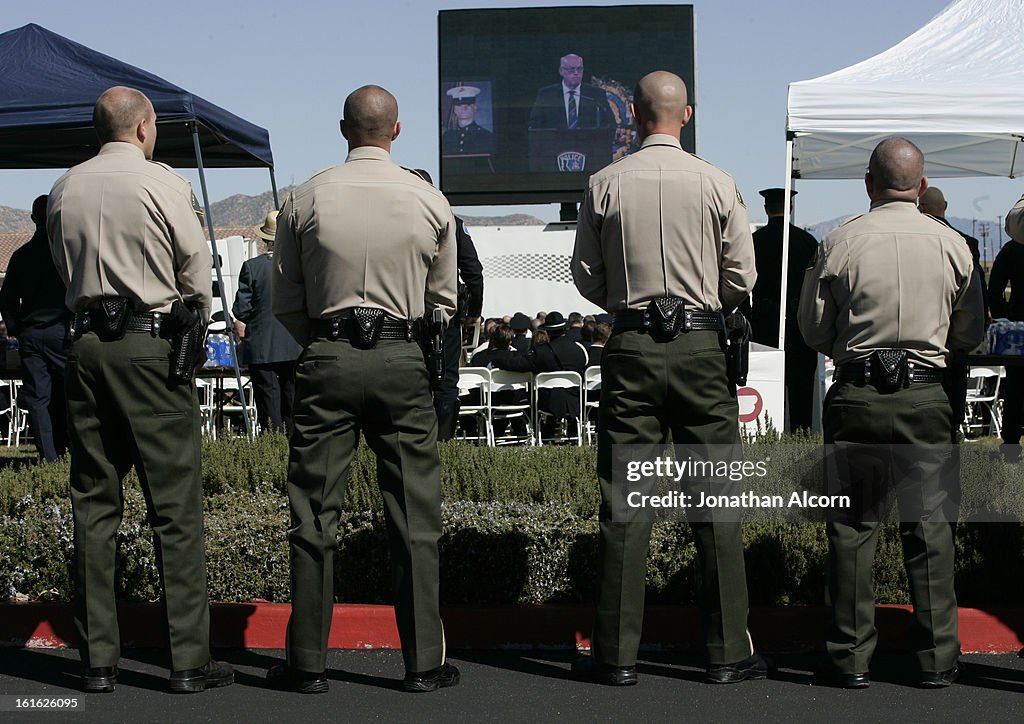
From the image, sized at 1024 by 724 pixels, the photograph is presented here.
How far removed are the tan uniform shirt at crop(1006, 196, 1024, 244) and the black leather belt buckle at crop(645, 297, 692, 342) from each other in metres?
1.81

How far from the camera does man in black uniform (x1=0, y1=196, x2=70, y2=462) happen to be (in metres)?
9.62

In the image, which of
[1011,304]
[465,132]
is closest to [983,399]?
[1011,304]

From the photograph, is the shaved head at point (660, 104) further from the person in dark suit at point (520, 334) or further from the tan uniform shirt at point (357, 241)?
the person in dark suit at point (520, 334)

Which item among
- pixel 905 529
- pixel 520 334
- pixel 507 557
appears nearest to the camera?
pixel 905 529

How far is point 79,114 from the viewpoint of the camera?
9688mm

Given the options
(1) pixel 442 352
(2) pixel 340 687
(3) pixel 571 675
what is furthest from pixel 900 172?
(2) pixel 340 687

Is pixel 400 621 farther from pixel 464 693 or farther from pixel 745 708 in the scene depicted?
pixel 745 708

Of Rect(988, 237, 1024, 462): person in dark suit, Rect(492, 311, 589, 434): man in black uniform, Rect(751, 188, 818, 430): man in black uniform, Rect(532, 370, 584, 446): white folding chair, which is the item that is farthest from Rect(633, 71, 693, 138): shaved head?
Rect(492, 311, 589, 434): man in black uniform

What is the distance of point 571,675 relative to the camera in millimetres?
5059

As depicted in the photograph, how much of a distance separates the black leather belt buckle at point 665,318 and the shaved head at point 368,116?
119cm

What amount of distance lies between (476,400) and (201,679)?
9.13 metres

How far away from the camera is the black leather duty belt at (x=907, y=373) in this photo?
16.1 feet

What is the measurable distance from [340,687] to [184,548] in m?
0.78

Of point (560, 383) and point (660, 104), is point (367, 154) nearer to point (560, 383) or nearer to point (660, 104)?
point (660, 104)
